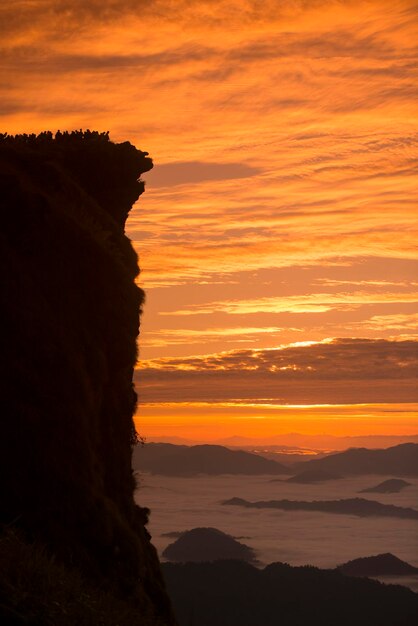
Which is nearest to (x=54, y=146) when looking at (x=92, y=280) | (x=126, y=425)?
(x=92, y=280)

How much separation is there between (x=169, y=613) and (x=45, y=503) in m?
5.13

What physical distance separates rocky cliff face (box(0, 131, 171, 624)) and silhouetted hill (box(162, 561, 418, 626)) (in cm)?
11277

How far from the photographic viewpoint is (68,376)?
16.1 m

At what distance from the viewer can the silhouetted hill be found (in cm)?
13750

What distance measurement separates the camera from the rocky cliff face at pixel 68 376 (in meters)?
14.8

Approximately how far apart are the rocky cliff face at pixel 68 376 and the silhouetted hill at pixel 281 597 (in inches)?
4440

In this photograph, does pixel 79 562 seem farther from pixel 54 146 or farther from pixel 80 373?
pixel 54 146

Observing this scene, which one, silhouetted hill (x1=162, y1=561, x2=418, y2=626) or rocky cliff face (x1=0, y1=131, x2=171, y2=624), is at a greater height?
rocky cliff face (x1=0, y1=131, x2=171, y2=624)

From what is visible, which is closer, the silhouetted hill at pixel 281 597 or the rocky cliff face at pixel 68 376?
the rocky cliff face at pixel 68 376

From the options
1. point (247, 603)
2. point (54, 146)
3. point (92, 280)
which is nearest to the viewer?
point (92, 280)

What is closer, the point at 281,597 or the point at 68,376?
the point at 68,376

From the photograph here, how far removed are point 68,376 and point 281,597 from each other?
152757 mm

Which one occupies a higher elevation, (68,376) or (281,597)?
(68,376)

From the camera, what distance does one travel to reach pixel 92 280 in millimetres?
17922
